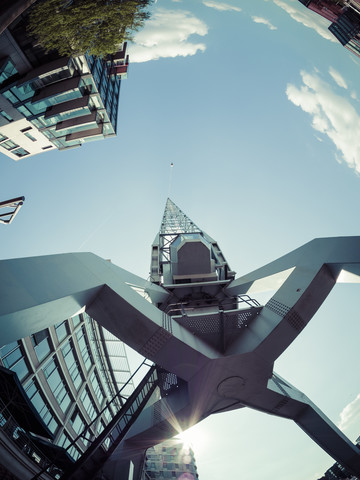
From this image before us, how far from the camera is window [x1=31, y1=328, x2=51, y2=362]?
57.6 ft

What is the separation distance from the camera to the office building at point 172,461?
48547mm

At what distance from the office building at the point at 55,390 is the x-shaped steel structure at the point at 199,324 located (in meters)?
2.85

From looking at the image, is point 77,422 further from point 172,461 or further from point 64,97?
point 172,461

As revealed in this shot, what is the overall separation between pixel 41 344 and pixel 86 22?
70.2ft

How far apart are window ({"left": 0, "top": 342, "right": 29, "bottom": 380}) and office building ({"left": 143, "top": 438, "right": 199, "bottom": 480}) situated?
154 feet

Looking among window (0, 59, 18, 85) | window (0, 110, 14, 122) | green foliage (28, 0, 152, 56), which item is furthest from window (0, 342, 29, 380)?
window (0, 110, 14, 122)

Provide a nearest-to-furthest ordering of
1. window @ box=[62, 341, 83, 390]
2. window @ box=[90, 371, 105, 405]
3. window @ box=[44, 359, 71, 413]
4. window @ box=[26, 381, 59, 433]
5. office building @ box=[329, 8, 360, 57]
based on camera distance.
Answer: window @ box=[26, 381, 59, 433] < window @ box=[44, 359, 71, 413] < window @ box=[62, 341, 83, 390] < office building @ box=[329, 8, 360, 57] < window @ box=[90, 371, 105, 405]

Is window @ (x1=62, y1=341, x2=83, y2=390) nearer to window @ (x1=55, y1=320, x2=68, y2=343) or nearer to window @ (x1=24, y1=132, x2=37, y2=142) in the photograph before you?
window @ (x1=55, y1=320, x2=68, y2=343)

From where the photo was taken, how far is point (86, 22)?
8391 mm

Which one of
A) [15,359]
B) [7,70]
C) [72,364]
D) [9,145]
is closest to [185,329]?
[15,359]

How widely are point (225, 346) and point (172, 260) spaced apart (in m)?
6.88

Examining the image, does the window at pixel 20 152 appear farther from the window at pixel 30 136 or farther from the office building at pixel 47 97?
the window at pixel 30 136

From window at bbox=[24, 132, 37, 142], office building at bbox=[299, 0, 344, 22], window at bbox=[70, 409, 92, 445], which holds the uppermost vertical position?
window at bbox=[24, 132, 37, 142]

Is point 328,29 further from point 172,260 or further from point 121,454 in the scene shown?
point 121,454
